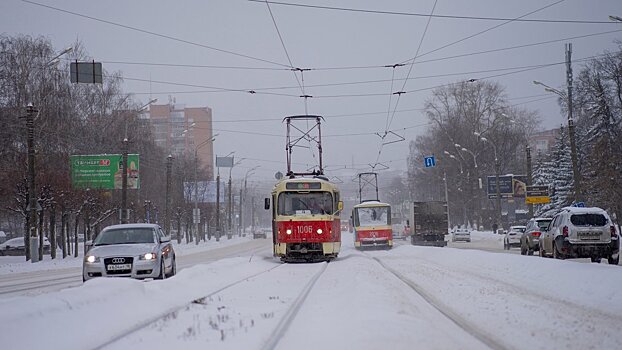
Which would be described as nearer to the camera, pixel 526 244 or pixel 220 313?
pixel 220 313

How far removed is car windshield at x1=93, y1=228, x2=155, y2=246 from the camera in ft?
62.3

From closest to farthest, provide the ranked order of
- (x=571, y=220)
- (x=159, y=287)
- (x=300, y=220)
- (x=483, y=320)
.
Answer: (x=483, y=320) → (x=159, y=287) → (x=571, y=220) → (x=300, y=220)

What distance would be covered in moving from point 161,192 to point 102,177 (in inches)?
1165

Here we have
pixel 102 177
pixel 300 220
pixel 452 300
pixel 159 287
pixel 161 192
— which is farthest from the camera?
pixel 161 192

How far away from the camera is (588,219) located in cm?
2272

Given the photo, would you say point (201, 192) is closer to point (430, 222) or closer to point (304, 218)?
point (430, 222)

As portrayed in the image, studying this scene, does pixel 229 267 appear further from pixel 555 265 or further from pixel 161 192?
pixel 161 192

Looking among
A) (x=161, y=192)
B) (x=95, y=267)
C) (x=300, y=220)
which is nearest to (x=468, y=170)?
(x=161, y=192)

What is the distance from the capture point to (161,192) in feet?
250

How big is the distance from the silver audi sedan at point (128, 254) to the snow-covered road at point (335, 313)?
1041 millimetres

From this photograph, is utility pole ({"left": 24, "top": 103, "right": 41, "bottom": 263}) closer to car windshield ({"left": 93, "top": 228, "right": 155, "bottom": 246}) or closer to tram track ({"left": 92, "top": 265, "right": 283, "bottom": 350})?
car windshield ({"left": 93, "top": 228, "right": 155, "bottom": 246})

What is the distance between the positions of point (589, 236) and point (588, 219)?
54 centimetres

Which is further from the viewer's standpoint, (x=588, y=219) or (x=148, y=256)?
(x=588, y=219)

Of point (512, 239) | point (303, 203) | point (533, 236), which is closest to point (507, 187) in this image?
point (512, 239)
